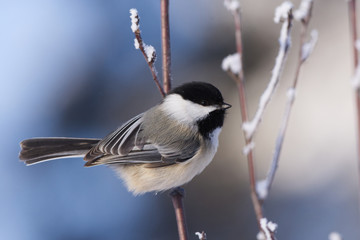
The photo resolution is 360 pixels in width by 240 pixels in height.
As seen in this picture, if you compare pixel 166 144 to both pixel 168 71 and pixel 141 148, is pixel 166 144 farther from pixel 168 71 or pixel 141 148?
pixel 168 71

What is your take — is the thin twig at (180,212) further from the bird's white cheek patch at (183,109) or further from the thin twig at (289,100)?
the thin twig at (289,100)

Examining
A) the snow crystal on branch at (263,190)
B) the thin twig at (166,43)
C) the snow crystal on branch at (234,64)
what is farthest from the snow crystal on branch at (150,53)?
the snow crystal on branch at (263,190)

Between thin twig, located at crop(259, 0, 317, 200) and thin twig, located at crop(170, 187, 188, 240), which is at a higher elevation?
thin twig, located at crop(259, 0, 317, 200)

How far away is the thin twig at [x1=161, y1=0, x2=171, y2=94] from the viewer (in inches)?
43.4

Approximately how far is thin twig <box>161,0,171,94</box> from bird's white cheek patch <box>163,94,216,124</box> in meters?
0.06

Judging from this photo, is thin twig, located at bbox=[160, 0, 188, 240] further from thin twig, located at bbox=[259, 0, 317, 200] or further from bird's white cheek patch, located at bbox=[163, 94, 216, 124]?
thin twig, located at bbox=[259, 0, 317, 200]

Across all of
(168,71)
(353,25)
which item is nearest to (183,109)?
(168,71)

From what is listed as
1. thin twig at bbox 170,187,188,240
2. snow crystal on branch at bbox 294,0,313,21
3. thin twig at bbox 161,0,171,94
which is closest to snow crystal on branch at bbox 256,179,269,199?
snow crystal on branch at bbox 294,0,313,21

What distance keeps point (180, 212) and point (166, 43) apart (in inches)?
18.5

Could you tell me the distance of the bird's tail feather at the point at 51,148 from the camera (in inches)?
64.6

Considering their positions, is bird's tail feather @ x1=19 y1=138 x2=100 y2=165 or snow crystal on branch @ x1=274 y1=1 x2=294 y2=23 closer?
snow crystal on branch @ x1=274 y1=1 x2=294 y2=23

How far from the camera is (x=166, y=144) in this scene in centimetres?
157

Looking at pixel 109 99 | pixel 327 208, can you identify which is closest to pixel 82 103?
pixel 109 99

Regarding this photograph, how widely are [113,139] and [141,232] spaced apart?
1.60m
